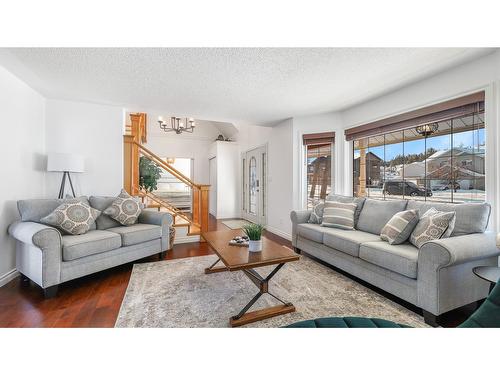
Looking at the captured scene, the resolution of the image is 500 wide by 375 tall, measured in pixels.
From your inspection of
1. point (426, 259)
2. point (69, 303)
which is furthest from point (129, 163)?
point (426, 259)

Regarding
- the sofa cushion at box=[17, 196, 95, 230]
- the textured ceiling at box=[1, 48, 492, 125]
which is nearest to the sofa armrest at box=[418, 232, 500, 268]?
the textured ceiling at box=[1, 48, 492, 125]

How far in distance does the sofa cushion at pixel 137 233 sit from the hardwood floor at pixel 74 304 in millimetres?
390

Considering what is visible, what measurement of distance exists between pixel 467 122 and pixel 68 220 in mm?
4341

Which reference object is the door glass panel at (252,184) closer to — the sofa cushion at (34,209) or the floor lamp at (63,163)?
the floor lamp at (63,163)

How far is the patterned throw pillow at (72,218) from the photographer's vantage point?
93.0 inches

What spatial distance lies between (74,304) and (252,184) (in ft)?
14.7

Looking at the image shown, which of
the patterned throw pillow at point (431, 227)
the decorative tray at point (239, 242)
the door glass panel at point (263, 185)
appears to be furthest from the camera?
the door glass panel at point (263, 185)

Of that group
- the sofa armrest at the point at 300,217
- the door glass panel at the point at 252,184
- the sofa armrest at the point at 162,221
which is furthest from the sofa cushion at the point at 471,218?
the door glass panel at the point at 252,184

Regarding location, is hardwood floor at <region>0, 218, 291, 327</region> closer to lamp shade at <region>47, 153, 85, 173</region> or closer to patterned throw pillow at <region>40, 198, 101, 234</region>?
patterned throw pillow at <region>40, 198, 101, 234</region>

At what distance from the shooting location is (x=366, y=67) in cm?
235

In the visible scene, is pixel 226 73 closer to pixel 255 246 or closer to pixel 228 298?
pixel 255 246

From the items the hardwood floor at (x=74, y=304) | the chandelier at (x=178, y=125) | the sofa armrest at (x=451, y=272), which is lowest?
the hardwood floor at (x=74, y=304)
